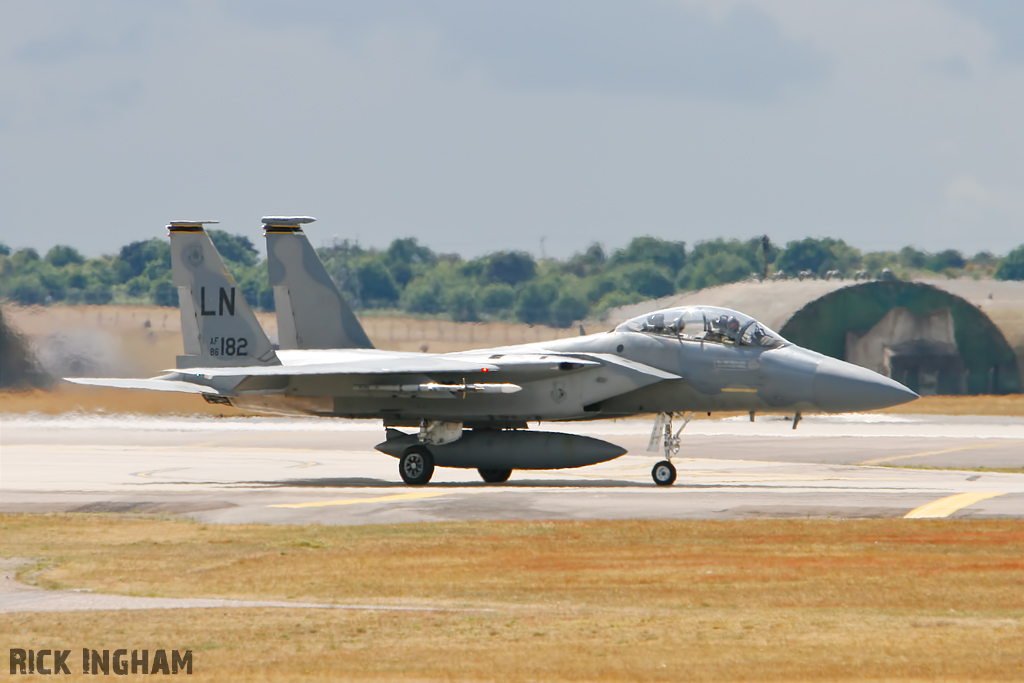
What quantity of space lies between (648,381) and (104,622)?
14382 millimetres

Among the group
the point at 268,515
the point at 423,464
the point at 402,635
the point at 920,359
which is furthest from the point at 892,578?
the point at 920,359

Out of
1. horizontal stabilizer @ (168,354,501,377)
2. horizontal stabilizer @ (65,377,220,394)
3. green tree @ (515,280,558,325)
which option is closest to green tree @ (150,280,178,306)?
green tree @ (515,280,558,325)

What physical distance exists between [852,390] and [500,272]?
6325cm

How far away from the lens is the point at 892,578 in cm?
1255

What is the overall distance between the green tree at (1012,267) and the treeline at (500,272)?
11cm

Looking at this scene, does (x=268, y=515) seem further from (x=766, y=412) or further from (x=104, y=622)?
(x=766, y=412)

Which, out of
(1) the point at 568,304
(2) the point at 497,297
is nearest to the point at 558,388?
(1) the point at 568,304

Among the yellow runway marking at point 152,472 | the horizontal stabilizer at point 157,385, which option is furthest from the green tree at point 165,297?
the horizontal stabilizer at point 157,385

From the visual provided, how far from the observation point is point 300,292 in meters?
28.2

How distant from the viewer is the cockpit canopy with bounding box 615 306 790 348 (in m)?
23.4

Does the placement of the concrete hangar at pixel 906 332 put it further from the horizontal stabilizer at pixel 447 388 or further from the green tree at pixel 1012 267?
the green tree at pixel 1012 267

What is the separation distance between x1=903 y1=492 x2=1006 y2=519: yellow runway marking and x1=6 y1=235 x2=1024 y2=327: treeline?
34.9 metres

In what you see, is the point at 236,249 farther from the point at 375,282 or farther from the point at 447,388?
the point at 447,388

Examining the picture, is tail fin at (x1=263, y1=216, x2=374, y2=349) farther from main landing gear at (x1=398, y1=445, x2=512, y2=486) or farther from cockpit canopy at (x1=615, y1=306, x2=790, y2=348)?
cockpit canopy at (x1=615, y1=306, x2=790, y2=348)
